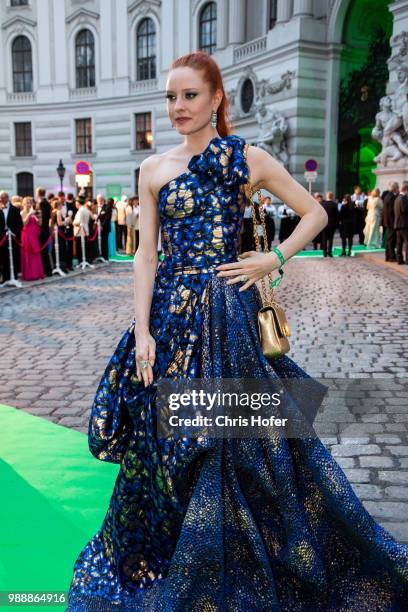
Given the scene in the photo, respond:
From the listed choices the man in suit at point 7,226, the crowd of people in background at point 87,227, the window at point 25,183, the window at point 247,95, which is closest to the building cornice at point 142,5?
the window at point 247,95

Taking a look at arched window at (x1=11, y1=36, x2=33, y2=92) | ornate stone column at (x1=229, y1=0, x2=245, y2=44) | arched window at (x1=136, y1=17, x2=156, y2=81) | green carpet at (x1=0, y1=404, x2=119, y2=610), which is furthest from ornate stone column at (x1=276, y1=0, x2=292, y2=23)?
green carpet at (x1=0, y1=404, x2=119, y2=610)

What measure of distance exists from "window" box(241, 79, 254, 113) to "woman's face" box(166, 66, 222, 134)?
2933 centimetres

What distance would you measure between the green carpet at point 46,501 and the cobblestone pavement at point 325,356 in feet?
1.42

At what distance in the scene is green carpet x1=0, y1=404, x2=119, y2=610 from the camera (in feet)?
9.77

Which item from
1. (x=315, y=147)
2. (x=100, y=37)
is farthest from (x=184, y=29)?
(x=315, y=147)

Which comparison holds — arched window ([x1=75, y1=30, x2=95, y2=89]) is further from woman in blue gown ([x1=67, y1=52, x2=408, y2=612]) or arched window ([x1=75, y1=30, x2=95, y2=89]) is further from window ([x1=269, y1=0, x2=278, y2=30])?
woman in blue gown ([x1=67, y1=52, x2=408, y2=612])

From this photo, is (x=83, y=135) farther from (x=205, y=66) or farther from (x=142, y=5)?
(x=205, y=66)

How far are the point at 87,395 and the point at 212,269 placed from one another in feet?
11.5

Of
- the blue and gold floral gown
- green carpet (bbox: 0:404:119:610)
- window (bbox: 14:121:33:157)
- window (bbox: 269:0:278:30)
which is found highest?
window (bbox: 269:0:278:30)

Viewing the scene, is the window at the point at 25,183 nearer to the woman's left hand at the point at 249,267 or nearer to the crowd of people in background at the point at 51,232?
the crowd of people in background at the point at 51,232

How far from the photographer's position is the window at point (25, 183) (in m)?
41.3

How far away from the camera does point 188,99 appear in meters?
2.38

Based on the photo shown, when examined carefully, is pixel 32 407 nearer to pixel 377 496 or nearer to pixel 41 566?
pixel 41 566

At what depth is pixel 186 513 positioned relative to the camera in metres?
2.22
